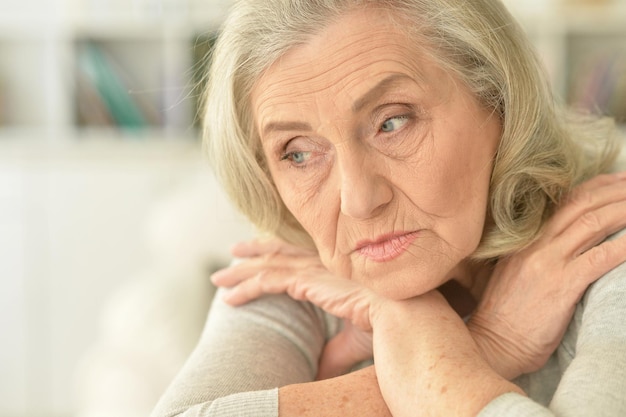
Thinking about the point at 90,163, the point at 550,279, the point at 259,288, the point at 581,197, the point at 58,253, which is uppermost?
the point at 581,197

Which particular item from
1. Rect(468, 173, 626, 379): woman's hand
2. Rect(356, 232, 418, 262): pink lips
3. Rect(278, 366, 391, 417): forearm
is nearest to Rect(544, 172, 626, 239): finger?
Rect(468, 173, 626, 379): woman's hand

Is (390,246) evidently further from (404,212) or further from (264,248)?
(264,248)

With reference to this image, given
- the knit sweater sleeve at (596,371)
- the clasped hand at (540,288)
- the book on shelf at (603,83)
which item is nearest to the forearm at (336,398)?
the clasped hand at (540,288)

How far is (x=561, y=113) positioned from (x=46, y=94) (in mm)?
3420

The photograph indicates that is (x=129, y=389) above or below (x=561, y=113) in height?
below

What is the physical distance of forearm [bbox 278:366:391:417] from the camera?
1.11 m

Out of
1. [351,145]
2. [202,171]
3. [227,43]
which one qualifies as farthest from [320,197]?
[202,171]

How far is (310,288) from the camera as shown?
53.6 inches

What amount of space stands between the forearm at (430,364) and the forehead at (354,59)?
0.32 metres

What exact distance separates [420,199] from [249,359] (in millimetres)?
374

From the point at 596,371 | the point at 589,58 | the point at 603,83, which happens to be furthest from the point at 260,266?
the point at 589,58

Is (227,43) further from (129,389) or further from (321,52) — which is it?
(129,389)

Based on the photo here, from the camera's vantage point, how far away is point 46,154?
3.85 metres

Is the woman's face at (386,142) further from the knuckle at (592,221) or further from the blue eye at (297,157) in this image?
the knuckle at (592,221)
